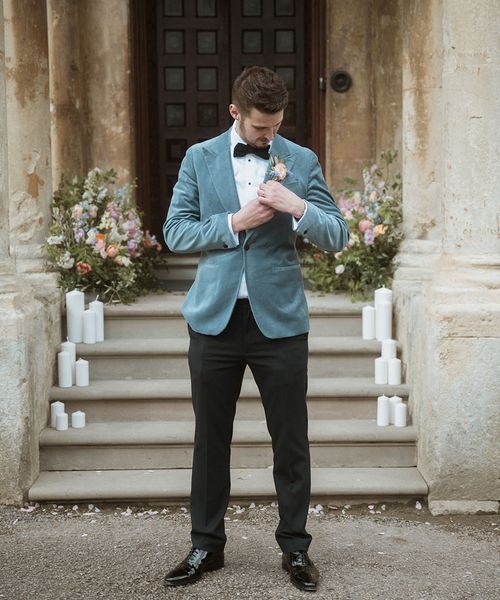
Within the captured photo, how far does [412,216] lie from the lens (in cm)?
673

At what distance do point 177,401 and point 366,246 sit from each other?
172 cm

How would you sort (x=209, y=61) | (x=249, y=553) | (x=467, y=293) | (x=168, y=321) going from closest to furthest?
1. (x=249, y=553)
2. (x=467, y=293)
3. (x=168, y=321)
4. (x=209, y=61)

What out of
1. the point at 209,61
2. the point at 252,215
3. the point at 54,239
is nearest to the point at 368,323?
the point at 54,239

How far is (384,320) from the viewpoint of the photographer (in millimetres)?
6250

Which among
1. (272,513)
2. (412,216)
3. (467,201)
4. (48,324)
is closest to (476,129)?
(467,201)

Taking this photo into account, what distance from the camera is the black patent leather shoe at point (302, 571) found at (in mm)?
4207

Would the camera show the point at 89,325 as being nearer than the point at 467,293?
No

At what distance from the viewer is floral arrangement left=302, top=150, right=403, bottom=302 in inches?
268

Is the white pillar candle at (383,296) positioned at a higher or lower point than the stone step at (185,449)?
higher

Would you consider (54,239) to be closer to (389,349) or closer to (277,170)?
(389,349)

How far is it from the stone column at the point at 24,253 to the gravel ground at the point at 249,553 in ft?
1.24

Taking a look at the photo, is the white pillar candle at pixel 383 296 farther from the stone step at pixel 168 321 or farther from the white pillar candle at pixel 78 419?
the white pillar candle at pixel 78 419

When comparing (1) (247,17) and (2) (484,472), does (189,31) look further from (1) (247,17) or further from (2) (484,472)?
(2) (484,472)

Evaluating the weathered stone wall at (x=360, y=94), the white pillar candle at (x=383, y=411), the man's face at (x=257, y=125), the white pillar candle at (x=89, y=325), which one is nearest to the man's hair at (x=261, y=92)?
the man's face at (x=257, y=125)
